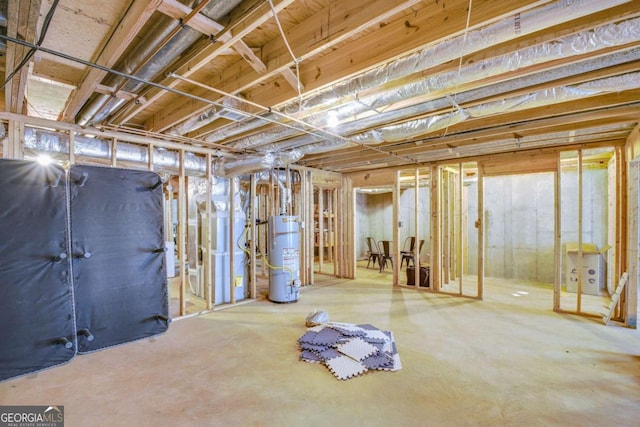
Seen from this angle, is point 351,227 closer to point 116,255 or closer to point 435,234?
point 435,234

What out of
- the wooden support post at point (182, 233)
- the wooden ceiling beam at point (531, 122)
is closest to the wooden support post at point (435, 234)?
the wooden ceiling beam at point (531, 122)

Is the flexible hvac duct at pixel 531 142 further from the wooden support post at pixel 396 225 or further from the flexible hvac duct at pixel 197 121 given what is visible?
the flexible hvac duct at pixel 197 121

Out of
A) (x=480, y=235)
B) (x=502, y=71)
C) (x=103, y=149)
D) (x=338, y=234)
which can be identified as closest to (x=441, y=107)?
(x=502, y=71)

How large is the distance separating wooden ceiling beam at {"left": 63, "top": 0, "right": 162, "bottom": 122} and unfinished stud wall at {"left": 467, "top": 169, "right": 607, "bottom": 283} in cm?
680

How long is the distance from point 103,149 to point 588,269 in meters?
7.53

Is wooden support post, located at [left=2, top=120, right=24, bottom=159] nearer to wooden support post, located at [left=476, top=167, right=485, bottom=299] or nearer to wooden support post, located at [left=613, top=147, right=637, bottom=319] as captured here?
wooden support post, located at [left=476, top=167, right=485, bottom=299]

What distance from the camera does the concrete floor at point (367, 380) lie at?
2.02m

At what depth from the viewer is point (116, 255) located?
6.75ft

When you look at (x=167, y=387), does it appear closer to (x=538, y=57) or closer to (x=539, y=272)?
(x=538, y=57)

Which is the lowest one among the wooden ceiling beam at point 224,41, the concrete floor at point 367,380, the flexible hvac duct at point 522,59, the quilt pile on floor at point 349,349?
the concrete floor at point 367,380

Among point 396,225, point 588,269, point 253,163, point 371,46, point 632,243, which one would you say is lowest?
point 588,269

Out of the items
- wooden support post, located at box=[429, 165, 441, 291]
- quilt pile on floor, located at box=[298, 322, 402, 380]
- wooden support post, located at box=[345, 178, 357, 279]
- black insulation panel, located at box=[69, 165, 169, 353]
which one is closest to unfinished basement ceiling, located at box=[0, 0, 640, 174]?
black insulation panel, located at box=[69, 165, 169, 353]

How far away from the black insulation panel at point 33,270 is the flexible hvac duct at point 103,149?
5.60 ft

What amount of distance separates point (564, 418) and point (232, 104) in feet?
11.7
